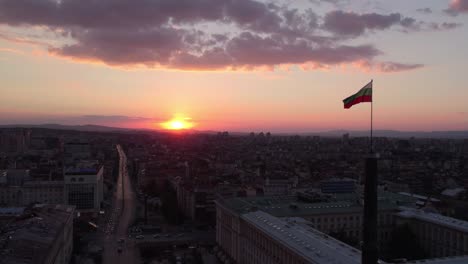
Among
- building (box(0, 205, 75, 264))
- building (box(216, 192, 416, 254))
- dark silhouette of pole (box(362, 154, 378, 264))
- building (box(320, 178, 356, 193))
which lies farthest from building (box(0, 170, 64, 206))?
dark silhouette of pole (box(362, 154, 378, 264))

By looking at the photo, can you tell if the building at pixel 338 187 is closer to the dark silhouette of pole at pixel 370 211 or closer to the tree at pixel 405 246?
the tree at pixel 405 246

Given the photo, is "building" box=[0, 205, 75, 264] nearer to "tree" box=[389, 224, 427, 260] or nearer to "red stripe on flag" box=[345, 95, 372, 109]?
"red stripe on flag" box=[345, 95, 372, 109]

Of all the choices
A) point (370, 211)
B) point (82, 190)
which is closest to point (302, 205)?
point (82, 190)

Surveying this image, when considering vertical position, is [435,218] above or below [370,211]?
below

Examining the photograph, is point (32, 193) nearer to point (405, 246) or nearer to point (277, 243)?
point (277, 243)

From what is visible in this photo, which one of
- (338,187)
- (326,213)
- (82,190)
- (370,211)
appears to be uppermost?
(370,211)

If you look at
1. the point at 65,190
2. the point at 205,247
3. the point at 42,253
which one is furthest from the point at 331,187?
the point at 42,253

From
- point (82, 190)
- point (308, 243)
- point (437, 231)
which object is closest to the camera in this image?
point (308, 243)

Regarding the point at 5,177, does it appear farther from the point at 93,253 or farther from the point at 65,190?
the point at 93,253
